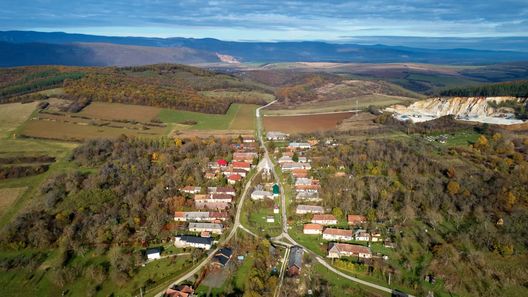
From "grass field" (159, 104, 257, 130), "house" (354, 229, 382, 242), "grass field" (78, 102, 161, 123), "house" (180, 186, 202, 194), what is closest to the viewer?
"house" (354, 229, 382, 242)

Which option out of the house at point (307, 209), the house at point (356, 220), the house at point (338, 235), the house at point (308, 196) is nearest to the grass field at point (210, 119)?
the house at point (308, 196)

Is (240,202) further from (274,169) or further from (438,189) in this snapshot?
(438,189)

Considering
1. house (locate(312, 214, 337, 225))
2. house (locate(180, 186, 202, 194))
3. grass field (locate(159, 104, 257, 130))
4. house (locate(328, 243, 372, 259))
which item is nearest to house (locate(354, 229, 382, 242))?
house (locate(328, 243, 372, 259))

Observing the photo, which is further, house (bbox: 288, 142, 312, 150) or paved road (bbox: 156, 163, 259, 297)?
house (bbox: 288, 142, 312, 150)

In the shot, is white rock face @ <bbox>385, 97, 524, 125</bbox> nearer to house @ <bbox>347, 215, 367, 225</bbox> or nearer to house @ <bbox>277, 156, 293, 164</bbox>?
house @ <bbox>277, 156, 293, 164</bbox>

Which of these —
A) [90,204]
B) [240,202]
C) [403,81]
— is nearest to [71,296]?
[90,204]

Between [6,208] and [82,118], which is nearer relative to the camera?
[6,208]

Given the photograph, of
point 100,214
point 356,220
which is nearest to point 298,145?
point 356,220
